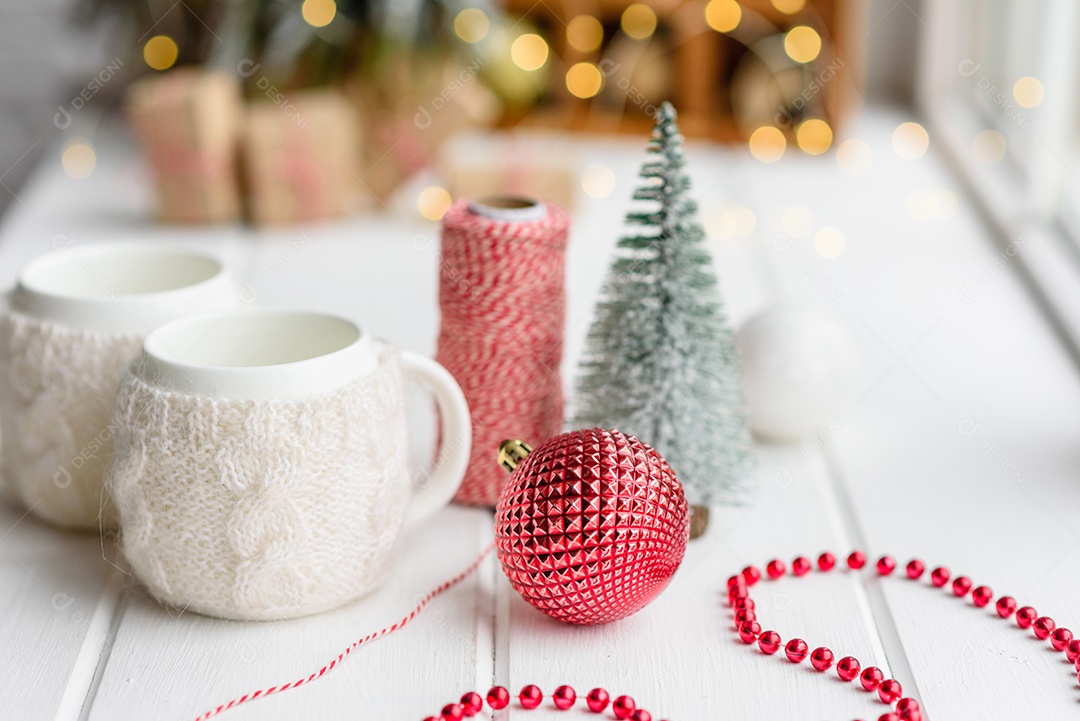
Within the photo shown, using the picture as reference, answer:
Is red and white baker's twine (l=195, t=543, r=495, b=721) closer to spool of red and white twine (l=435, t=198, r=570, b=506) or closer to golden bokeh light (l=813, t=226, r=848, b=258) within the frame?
spool of red and white twine (l=435, t=198, r=570, b=506)

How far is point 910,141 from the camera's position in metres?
1.70

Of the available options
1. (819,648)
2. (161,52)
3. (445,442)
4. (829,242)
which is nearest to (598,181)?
(829,242)

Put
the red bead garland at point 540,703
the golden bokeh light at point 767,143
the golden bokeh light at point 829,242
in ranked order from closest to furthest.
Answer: the red bead garland at point 540,703 → the golden bokeh light at point 829,242 → the golden bokeh light at point 767,143

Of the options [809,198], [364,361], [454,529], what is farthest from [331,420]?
[809,198]

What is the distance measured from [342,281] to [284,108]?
260mm

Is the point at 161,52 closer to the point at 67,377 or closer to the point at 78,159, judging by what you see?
the point at 78,159

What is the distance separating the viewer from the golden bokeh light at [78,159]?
151 cm

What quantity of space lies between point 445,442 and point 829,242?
2.45 ft

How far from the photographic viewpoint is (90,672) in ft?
1.86

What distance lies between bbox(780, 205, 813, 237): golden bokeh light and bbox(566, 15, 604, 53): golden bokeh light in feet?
1.64

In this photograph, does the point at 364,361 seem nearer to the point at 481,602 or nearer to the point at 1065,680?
the point at 481,602

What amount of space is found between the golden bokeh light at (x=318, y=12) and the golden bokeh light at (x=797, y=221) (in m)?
0.60

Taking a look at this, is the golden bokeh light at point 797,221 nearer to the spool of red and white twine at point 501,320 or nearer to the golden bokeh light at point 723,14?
the golden bokeh light at point 723,14

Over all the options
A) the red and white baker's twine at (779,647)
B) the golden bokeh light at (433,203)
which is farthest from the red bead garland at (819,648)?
the golden bokeh light at (433,203)
